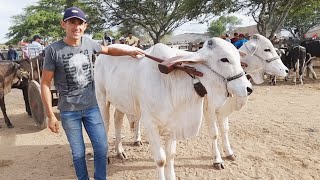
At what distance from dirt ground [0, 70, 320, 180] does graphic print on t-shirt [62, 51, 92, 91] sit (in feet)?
5.35

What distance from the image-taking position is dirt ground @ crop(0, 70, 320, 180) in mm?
4012

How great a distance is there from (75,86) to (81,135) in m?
0.45

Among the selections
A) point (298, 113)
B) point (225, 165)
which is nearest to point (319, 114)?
point (298, 113)

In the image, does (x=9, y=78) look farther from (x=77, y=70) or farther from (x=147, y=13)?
(x=147, y=13)

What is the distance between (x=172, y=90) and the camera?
3041 millimetres

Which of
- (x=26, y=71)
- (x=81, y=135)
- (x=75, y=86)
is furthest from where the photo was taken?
(x=26, y=71)

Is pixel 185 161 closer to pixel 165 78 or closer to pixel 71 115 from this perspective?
pixel 165 78

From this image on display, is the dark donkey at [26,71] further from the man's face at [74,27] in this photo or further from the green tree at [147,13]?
the green tree at [147,13]

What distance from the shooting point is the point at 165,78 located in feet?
10.1

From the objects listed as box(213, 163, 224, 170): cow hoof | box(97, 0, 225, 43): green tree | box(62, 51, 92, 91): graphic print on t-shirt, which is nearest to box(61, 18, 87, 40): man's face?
box(62, 51, 92, 91): graphic print on t-shirt

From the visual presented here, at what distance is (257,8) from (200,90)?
16.7 meters

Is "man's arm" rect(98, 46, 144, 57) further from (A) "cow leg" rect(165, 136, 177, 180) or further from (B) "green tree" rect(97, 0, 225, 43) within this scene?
(B) "green tree" rect(97, 0, 225, 43)

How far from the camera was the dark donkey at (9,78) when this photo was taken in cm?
664

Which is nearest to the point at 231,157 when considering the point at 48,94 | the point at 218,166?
the point at 218,166
